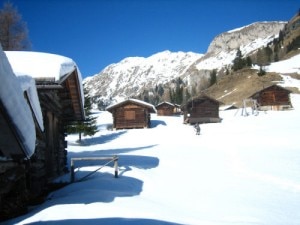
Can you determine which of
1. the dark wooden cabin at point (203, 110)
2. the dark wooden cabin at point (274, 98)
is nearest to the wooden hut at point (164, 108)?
the dark wooden cabin at point (274, 98)

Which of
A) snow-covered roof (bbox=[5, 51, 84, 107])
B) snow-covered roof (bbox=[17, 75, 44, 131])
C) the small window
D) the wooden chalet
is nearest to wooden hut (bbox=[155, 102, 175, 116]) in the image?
the small window

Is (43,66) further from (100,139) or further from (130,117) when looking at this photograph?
(130,117)

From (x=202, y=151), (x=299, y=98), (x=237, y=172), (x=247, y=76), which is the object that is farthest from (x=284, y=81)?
(x=237, y=172)

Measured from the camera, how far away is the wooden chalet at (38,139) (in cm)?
711

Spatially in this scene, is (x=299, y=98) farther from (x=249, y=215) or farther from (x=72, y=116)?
(x=249, y=215)

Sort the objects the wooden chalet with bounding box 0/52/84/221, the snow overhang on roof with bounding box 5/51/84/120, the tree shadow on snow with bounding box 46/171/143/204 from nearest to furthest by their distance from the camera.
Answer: the wooden chalet with bounding box 0/52/84/221 → the tree shadow on snow with bounding box 46/171/143/204 → the snow overhang on roof with bounding box 5/51/84/120

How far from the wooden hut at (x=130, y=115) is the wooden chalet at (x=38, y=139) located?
2650 cm

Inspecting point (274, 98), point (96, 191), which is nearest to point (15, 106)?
point (96, 191)

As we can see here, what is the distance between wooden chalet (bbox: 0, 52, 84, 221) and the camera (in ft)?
23.3

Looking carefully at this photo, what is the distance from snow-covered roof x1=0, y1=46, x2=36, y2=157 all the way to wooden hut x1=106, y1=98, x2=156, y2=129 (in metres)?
37.2

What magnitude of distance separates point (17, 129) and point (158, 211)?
4746mm

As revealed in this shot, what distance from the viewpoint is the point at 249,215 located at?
7.62 meters

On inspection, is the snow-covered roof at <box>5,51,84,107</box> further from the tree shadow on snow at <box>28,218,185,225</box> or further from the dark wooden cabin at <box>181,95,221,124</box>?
the dark wooden cabin at <box>181,95,221,124</box>

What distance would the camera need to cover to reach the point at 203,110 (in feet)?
145
